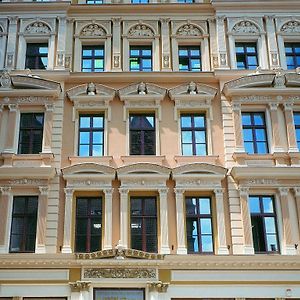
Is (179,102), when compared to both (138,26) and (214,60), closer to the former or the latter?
(214,60)

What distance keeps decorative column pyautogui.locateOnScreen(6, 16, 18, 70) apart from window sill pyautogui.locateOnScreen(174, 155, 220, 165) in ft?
26.6

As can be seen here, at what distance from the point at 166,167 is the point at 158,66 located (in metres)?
4.83

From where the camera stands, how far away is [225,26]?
24.2 meters

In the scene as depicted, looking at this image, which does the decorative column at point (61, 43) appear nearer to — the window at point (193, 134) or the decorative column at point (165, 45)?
the decorative column at point (165, 45)

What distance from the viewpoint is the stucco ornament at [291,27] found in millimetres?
24172

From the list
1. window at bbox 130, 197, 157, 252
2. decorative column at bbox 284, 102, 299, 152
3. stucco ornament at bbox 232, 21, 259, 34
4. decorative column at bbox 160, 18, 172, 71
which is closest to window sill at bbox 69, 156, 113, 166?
window at bbox 130, 197, 157, 252

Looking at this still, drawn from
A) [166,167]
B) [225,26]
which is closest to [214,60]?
[225,26]

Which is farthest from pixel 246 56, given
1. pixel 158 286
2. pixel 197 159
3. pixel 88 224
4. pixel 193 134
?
pixel 158 286

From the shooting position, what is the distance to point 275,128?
21.9 meters

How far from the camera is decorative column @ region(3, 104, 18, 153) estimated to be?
70.8 ft

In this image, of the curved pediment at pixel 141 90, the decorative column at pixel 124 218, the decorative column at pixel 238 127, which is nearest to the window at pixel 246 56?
the decorative column at pixel 238 127

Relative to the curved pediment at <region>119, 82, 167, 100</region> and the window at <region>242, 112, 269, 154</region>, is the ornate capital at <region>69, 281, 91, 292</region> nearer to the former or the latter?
the curved pediment at <region>119, 82, 167, 100</region>

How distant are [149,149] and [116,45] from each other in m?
5.01

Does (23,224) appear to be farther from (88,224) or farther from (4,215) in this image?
(88,224)
